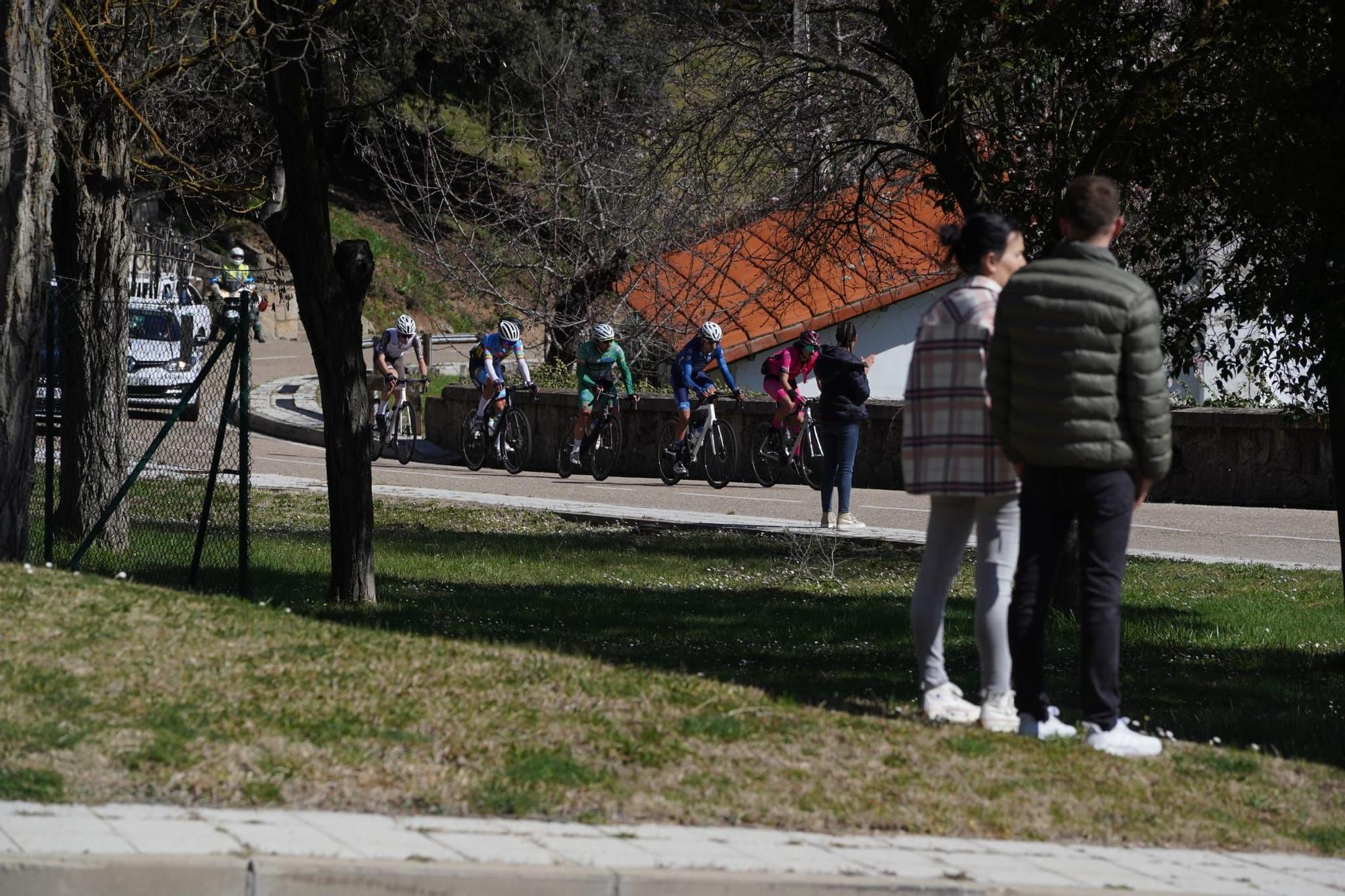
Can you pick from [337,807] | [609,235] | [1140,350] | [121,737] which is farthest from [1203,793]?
[609,235]

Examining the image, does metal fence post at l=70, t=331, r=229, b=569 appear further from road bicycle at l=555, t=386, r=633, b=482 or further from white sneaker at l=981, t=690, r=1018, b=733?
road bicycle at l=555, t=386, r=633, b=482

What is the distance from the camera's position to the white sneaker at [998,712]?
6.13 metres

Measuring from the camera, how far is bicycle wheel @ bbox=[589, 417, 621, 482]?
2238 cm

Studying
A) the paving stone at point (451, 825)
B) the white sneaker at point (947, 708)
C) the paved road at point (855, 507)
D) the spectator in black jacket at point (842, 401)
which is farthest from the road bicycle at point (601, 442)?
the paving stone at point (451, 825)

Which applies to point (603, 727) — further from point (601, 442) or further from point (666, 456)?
point (601, 442)

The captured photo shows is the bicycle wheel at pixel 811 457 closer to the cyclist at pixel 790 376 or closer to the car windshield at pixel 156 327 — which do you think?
the cyclist at pixel 790 376

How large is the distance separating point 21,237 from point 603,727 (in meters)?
5.54

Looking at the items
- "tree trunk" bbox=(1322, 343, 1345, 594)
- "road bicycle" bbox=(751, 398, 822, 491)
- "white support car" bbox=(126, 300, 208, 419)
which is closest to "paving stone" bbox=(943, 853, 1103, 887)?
"tree trunk" bbox=(1322, 343, 1345, 594)

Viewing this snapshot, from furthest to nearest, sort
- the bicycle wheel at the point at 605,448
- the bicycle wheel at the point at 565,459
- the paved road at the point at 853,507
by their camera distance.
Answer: the bicycle wheel at the point at 565,459 < the bicycle wheel at the point at 605,448 < the paved road at the point at 853,507

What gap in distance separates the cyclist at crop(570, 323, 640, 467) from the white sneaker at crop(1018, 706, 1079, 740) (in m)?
15.5

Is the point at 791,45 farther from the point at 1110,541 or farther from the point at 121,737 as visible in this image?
the point at 121,737

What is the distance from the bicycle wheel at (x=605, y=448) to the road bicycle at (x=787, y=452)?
68.2 inches

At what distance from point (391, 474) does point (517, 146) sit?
6.95 metres

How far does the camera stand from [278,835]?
4.48 metres
